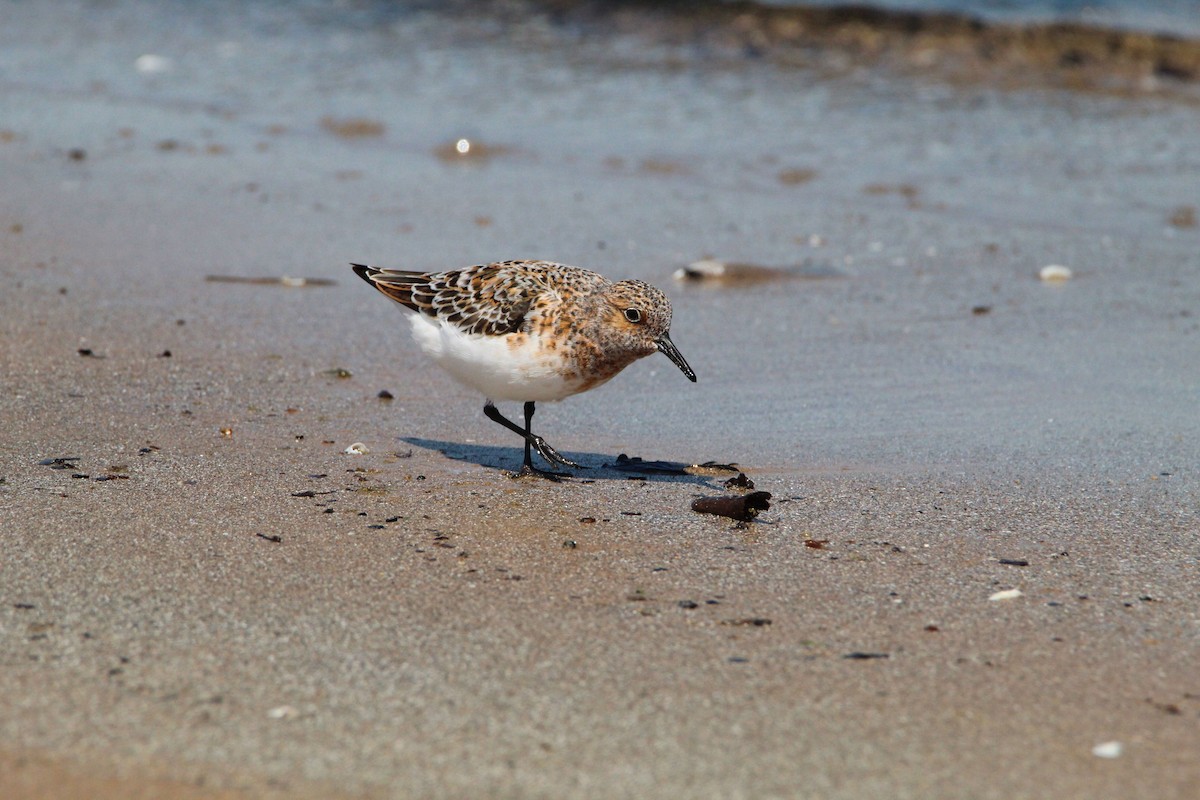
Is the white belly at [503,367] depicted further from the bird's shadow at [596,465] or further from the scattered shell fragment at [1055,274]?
the scattered shell fragment at [1055,274]

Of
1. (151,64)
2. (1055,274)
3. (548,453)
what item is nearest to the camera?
(548,453)

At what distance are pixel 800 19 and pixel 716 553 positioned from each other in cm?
1320

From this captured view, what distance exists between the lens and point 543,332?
5.04m

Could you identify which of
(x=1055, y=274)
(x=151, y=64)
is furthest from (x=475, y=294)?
(x=151, y=64)

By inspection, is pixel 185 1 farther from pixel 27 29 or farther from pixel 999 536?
pixel 999 536

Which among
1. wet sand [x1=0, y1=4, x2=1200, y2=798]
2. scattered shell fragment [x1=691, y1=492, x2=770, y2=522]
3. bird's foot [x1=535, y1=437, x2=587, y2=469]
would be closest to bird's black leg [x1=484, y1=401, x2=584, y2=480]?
bird's foot [x1=535, y1=437, x2=587, y2=469]

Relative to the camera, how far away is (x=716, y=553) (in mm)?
4316

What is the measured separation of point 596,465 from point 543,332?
597mm

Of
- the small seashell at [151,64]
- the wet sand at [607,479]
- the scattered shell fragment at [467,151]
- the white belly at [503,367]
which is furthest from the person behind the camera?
the small seashell at [151,64]

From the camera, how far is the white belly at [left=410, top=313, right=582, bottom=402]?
5023 millimetres

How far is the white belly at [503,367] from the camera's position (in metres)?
5.02

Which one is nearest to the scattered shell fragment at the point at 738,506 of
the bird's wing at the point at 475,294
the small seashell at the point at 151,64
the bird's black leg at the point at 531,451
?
the bird's black leg at the point at 531,451

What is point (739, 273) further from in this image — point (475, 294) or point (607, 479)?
point (607, 479)

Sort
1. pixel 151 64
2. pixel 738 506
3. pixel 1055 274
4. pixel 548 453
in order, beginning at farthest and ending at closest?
pixel 151 64 → pixel 1055 274 → pixel 548 453 → pixel 738 506
